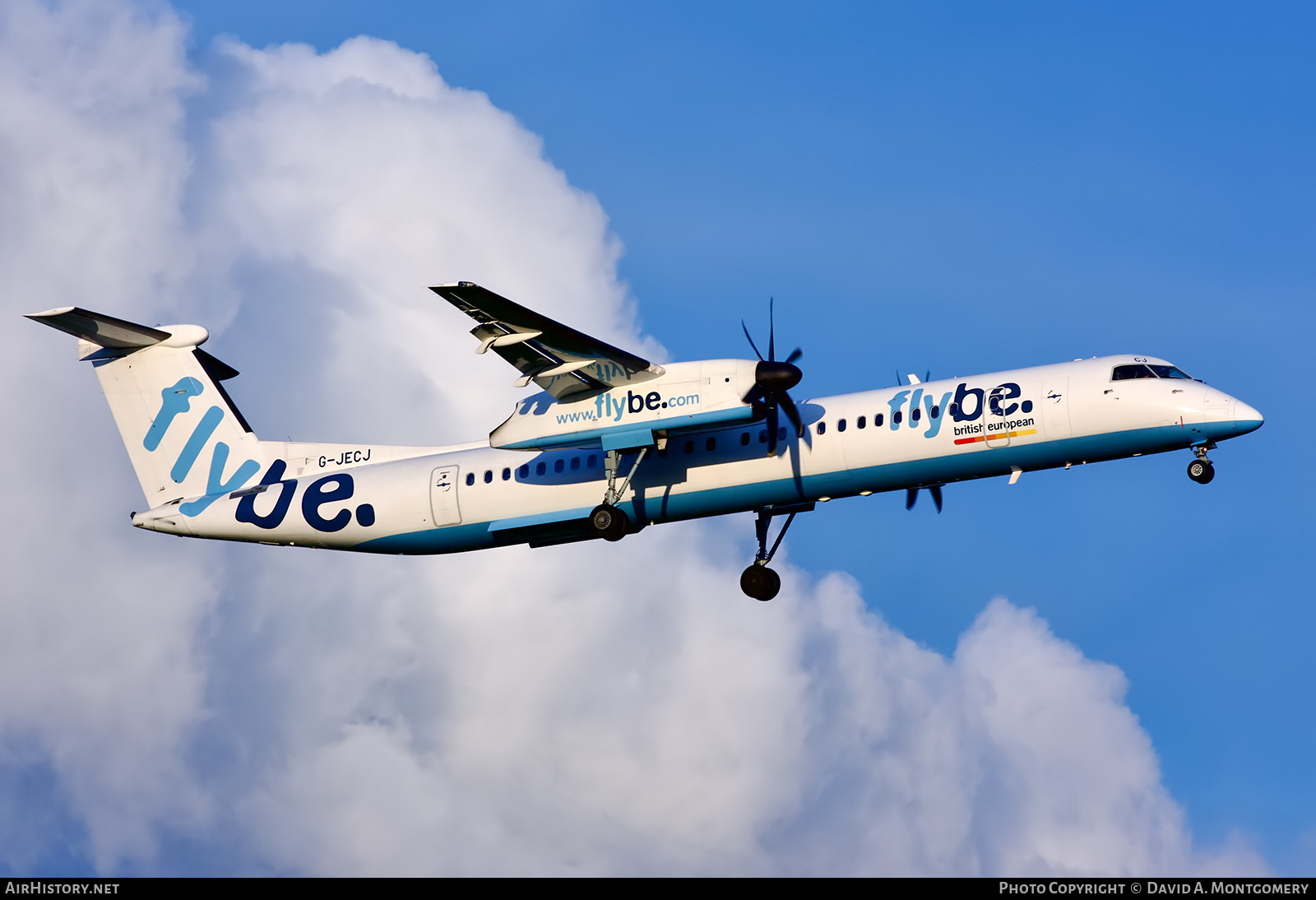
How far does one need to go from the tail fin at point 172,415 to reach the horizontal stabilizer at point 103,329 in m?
0.02

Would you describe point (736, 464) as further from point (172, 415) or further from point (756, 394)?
point (172, 415)

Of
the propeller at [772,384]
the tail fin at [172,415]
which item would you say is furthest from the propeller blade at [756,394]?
the tail fin at [172,415]

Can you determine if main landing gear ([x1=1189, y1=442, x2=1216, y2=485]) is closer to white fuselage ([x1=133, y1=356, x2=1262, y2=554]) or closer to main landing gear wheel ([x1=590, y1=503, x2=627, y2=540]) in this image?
white fuselage ([x1=133, y1=356, x2=1262, y2=554])

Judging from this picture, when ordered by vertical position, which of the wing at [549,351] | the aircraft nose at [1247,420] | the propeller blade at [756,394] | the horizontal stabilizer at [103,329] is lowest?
the aircraft nose at [1247,420]

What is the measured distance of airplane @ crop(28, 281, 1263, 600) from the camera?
25.0 meters

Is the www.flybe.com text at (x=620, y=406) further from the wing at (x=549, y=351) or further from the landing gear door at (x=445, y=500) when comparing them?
the landing gear door at (x=445, y=500)

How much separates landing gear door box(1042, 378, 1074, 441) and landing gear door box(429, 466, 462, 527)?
10.9m

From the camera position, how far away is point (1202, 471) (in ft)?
80.5

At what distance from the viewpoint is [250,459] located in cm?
3064

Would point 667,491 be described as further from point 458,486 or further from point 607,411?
point 458,486

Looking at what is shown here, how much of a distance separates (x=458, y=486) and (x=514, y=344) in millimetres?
3762

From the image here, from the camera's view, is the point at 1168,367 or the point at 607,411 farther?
the point at 607,411

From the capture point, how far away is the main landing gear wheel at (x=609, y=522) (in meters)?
26.6
